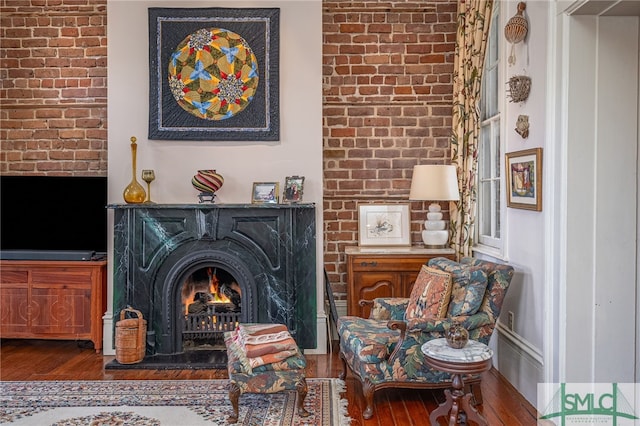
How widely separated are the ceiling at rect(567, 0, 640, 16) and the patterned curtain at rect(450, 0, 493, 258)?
1.39 meters

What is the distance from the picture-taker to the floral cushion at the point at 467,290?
3.52 meters

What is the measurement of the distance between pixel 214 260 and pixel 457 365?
249cm

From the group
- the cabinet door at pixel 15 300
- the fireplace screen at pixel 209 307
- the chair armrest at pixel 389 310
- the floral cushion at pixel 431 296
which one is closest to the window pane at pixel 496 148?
the floral cushion at pixel 431 296

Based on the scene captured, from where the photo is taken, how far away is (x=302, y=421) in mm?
3344

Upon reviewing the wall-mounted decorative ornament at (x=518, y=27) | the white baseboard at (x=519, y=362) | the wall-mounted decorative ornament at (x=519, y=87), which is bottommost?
the white baseboard at (x=519, y=362)

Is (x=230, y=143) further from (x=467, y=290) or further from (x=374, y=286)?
(x=467, y=290)

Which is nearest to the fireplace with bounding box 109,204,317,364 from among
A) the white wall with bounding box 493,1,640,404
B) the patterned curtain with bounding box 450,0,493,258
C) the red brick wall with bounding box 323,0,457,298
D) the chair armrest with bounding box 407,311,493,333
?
the red brick wall with bounding box 323,0,457,298

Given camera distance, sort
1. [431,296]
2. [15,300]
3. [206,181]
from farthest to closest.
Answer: [15,300], [206,181], [431,296]

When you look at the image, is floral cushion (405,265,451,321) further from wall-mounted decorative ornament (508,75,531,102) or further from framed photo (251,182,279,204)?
framed photo (251,182,279,204)

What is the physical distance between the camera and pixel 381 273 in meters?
4.82

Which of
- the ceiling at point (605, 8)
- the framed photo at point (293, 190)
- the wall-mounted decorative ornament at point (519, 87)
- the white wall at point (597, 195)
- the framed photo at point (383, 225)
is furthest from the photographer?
the framed photo at point (383, 225)

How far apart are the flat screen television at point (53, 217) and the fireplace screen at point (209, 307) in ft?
3.08

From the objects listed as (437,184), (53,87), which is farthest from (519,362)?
(53,87)

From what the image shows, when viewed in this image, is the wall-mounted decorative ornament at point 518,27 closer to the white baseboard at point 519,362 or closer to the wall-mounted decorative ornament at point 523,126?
the wall-mounted decorative ornament at point 523,126
